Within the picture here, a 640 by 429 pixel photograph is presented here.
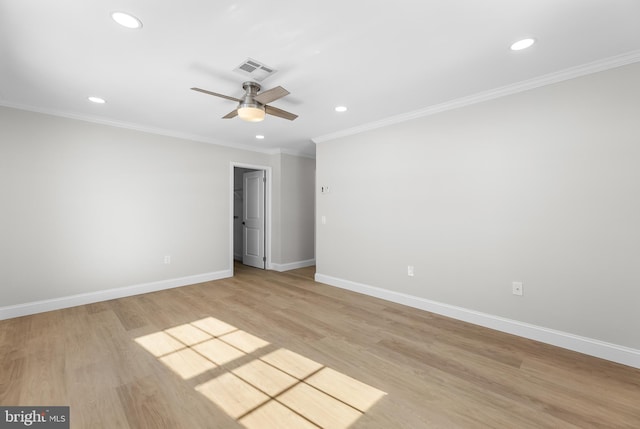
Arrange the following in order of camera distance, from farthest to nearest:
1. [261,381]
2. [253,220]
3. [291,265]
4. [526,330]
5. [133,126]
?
[253,220] → [291,265] → [133,126] → [526,330] → [261,381]

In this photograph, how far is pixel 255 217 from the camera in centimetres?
605

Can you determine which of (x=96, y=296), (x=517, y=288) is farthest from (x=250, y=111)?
(x=96, y=296)

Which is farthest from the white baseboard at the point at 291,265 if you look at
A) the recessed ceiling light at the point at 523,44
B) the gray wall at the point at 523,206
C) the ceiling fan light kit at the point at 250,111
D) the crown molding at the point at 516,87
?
the recessed ceiling light at the point at 523,44

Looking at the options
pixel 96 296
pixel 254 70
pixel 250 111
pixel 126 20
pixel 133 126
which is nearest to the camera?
pixel 126 20

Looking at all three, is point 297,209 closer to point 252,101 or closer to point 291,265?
point 291,265

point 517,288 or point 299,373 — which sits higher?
point 517,288

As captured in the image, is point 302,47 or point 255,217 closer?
point 302,47

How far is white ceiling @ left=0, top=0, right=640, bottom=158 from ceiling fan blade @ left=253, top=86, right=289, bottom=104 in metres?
0.21

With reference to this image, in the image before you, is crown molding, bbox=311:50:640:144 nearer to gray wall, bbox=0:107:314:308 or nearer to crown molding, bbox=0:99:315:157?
crown molding, bbox=0:99:315:157

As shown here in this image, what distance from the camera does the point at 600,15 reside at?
1.79 m

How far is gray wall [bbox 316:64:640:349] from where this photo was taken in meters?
2.31

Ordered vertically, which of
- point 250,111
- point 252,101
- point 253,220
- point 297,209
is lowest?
point 253,220

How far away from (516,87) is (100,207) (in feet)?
17.1

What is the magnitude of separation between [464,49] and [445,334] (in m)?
2.60
